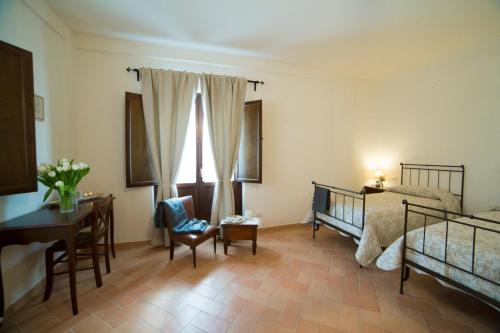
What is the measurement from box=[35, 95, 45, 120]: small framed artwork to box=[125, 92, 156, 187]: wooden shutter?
0.81m

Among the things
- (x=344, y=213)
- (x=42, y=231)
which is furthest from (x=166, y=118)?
(x=344, y=213)

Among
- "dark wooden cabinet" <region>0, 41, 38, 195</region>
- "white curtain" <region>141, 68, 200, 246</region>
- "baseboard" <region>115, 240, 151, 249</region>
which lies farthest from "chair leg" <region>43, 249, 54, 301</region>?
"white curtain" <region>141, 68, 200, 246</region>

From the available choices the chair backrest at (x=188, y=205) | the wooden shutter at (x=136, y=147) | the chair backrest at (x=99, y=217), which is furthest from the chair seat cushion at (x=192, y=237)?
the wooden shutter at (x=136, y=147)

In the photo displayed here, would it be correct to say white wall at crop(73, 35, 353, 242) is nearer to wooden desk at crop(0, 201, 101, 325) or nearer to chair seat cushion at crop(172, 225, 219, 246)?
chair seat cushion at crop(172, 225, 219, 246)

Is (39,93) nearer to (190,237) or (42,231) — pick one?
(42,231)

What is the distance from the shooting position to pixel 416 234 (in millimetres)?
2043

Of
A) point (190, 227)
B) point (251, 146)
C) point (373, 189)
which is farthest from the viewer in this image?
point (373, 189)

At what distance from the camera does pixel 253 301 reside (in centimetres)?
193

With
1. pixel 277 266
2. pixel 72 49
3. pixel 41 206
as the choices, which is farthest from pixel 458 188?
pixel 72 49

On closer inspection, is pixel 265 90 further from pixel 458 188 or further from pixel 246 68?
pixel 458 188

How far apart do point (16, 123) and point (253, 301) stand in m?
2.51

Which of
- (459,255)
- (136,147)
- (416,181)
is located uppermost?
(136,147)

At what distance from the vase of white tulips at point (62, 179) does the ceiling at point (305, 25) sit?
1788 millimetres

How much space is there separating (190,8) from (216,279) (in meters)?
3.00
